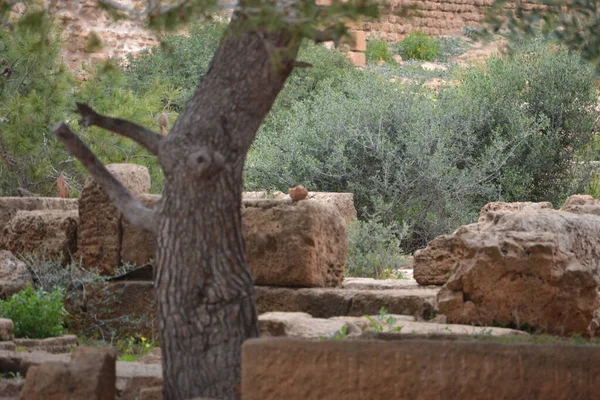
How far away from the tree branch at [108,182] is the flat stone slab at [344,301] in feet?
6.80

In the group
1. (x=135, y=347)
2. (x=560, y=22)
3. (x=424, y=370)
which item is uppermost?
(x=560, y=22)

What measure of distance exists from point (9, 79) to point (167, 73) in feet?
22.2

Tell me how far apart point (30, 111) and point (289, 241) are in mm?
5774

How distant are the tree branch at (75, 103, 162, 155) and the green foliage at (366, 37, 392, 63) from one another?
62.0 ft

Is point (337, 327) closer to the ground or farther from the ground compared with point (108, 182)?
closer to the ground

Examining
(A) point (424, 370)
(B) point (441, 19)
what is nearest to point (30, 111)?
(A) point (424, 370)

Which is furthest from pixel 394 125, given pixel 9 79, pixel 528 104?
pixel 9 79

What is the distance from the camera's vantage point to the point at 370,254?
9.23 metres

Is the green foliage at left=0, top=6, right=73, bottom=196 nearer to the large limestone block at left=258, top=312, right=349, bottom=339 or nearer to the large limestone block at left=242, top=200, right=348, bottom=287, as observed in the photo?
the large limestone block at left=242, top=200, right=348, bottom=287

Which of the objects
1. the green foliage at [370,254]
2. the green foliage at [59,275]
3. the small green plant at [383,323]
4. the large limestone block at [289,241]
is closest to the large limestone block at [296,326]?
the small green plant at [383,323]

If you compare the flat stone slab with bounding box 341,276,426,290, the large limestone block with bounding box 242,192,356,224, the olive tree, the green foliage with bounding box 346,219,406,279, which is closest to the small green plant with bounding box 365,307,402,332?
the olive tree

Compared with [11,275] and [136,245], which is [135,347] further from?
[11,275]

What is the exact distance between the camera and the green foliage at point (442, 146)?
12492 mm

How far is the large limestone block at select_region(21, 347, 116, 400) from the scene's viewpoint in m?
4.30
